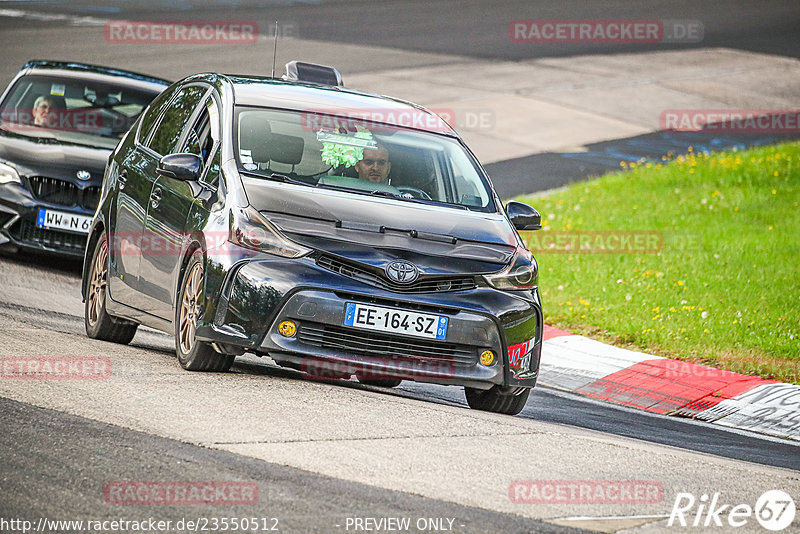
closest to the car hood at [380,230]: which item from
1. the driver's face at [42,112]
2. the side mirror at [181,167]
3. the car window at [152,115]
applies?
the side mirror at [181,167]

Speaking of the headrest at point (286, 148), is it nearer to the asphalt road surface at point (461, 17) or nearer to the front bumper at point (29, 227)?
the front bumper at point (29, 227)

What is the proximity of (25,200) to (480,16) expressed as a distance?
25082 mm

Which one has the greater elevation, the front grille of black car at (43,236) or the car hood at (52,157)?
the car hood at (52,157)

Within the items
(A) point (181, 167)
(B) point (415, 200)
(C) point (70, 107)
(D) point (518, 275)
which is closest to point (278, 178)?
(A) point (181, 167)

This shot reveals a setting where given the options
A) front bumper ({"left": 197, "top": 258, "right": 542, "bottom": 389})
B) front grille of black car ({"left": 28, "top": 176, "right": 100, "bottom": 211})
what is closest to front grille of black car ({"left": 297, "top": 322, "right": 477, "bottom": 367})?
front bumper ({"left": 197, "top": 258, "right": 542, "bottom": 389})

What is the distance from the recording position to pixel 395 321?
7.16 m

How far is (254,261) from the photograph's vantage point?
712cm

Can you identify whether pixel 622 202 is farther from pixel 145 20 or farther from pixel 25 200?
pixel 145 20

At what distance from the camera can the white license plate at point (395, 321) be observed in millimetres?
7115

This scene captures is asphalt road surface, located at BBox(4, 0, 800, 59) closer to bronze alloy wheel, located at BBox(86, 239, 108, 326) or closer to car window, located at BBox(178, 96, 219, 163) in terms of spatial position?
bronze alloy wheel, located at BBox(86, 239, 108, 326)

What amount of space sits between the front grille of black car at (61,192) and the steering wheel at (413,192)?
15.8 feet

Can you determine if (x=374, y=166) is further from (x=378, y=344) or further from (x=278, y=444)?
(x=278, y=444)

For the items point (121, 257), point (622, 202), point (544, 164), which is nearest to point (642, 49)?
point (544, 164)

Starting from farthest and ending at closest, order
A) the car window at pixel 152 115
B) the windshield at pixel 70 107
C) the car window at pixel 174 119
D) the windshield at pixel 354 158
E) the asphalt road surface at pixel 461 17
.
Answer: the asphalt road surface at pixel 461 17
the windshield at pixel 70 107
the car window at pixel 152 115
the car window at pixel 174 119
the windshield at pixel 354 158
